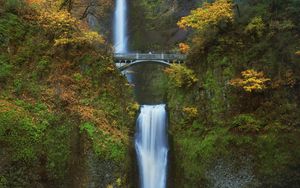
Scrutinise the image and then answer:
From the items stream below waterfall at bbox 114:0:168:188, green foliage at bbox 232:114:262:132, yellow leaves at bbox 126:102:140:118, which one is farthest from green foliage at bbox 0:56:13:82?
green foliage at bbox 232:114:262:132

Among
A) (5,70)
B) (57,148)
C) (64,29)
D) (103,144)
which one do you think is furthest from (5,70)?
(103,144)

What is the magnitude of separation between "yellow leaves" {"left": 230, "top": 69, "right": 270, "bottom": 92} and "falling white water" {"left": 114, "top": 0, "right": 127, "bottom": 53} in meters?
17.8

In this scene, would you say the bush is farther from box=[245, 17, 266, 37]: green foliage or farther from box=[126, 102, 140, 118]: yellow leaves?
box=[245, 17, 266, 37]: green foliage

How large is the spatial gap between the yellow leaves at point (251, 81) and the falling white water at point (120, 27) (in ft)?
58.5

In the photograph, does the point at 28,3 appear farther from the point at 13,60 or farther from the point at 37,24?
the point at 13,60

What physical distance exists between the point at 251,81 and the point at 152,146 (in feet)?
19.0

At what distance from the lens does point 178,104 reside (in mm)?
20438

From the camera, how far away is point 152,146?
19594 millimetres

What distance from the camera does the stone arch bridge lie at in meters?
27.9

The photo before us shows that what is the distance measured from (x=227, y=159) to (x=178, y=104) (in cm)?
428

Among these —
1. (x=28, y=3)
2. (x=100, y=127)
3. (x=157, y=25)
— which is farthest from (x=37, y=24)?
(x=157, y=25)

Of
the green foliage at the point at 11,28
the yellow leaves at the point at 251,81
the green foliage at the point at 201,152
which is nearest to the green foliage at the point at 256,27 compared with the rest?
the yellow leaves at the point at 251,81

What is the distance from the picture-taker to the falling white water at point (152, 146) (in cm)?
1884

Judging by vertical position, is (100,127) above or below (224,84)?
below
